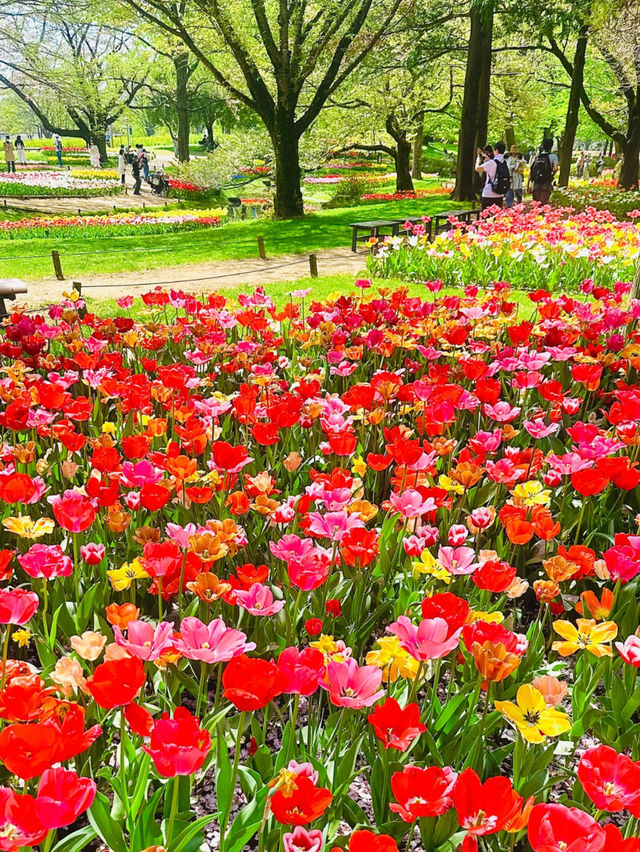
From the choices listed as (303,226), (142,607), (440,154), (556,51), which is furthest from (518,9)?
(440,154)

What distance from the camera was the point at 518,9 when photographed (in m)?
16.0

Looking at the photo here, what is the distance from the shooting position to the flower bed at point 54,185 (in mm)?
26031

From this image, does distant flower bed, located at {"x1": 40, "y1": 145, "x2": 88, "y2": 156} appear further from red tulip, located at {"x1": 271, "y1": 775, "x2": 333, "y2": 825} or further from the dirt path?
red tulip, located at {"x1": 271, "y1": 775, "x2": 333, "y2": 825}

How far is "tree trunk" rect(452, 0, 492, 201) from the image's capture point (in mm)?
17922

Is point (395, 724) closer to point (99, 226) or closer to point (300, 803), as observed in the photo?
point (300, 803)

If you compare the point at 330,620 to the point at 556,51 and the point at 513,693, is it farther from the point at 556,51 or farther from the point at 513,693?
the point at 556,51

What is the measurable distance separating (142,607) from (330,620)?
635 millimetres

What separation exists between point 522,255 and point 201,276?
5230 mm

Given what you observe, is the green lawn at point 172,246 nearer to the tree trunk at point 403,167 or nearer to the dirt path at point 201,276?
the dirt path at point 201,276

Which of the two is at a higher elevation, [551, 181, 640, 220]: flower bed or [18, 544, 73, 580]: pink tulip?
[18, 544, 73, 580]: pink tulip

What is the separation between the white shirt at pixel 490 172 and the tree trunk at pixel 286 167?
574 centimetres

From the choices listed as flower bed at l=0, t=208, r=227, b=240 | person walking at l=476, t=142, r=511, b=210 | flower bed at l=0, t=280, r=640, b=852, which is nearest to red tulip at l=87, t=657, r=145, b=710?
flower bed at l=0, t=280, r=640, b=852

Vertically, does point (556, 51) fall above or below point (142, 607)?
above

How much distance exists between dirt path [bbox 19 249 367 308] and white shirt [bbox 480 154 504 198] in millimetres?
2814
